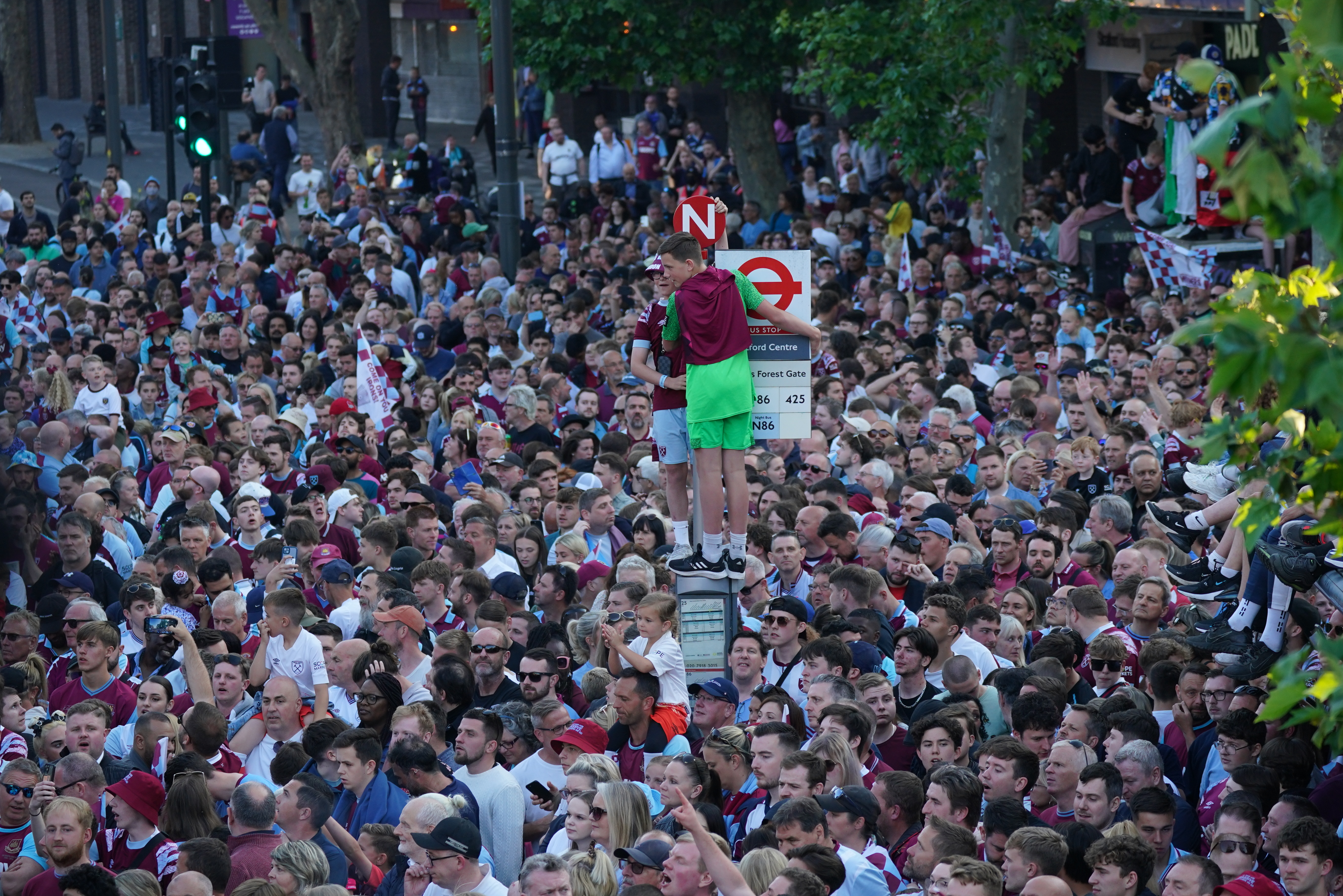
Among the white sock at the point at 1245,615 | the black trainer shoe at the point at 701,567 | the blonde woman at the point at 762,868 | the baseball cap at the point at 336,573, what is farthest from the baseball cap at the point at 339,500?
the white sock at the point at 1245,615

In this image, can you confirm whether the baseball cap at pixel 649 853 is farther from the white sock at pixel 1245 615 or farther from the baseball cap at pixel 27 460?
the baseball cap at pixel 27 460

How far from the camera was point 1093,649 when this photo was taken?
881 cm

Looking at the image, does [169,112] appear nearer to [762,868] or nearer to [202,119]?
[202,119]

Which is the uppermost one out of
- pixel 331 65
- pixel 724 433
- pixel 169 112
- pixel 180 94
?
pixel 331 65

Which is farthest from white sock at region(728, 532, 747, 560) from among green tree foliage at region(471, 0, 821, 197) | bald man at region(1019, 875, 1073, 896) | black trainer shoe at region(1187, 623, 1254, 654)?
green tree foliage at region(471, 0, 821, 197)

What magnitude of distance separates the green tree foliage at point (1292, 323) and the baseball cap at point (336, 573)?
7.63m

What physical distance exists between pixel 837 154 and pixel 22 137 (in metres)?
26.9

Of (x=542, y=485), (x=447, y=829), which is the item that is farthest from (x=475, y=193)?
(x=447, y=829)

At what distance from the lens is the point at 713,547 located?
8945mm

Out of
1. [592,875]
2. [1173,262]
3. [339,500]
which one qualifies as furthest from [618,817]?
[1173,262]

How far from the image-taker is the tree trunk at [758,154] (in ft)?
86.4

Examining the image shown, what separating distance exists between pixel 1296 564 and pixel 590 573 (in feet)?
16.9

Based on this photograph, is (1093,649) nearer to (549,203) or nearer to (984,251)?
(984,251)

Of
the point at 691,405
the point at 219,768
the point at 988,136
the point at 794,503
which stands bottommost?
the point at 219,768
